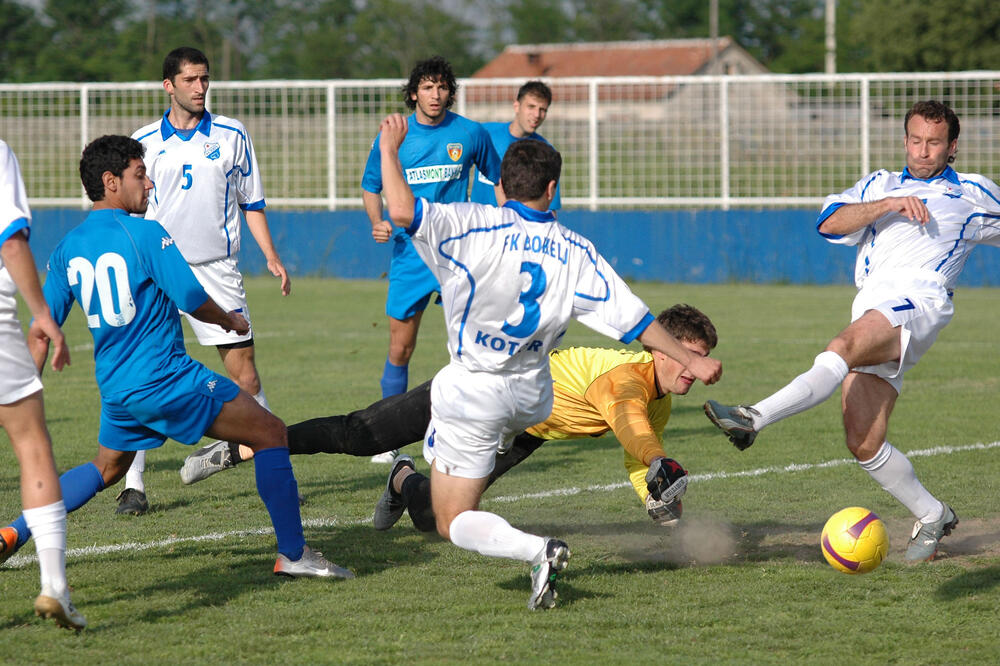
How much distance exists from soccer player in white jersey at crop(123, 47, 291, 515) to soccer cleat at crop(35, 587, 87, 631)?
2.83 m

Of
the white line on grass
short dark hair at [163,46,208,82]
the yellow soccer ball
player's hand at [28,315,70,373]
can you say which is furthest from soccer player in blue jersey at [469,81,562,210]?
player's hand at [28,315,70,373]

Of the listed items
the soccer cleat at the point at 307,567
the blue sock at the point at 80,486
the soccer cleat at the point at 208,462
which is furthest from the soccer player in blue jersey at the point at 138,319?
the soccer cleat at the point at 208,462

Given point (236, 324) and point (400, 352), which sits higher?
point (236, 324)

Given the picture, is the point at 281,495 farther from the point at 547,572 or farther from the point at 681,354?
the point at 681,354

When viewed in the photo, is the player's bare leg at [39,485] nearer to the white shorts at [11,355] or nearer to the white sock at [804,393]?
the white shorts at [11,355]

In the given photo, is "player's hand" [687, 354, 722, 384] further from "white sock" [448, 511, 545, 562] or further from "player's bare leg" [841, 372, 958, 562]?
"player's bare leg" [841, 372, 958, 562]

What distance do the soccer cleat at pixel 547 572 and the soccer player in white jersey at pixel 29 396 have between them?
5.25 feet

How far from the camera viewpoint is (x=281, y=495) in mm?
5203

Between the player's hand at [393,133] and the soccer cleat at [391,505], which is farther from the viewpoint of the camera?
the soccer cleat at [391,505]

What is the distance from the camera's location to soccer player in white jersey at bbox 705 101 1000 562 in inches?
219

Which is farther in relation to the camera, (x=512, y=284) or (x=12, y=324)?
(x=512, y=284)

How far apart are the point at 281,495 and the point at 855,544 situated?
2313 millimetres

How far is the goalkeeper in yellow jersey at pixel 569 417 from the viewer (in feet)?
18.1

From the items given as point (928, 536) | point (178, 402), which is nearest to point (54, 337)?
point (178, 402)
